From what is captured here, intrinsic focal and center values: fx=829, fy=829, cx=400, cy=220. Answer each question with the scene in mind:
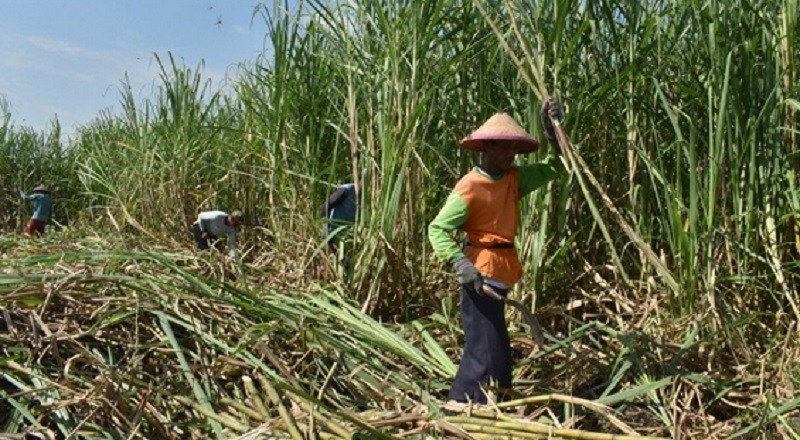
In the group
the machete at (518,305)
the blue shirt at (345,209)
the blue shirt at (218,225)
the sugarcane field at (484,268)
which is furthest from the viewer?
the blue shirt at (218,225)

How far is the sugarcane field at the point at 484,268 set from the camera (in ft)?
8.34

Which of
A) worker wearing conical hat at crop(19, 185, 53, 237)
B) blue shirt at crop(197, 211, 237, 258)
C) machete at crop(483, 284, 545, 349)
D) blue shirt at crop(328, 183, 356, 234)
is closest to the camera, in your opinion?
machete at crop(483, 284, 545, 349)

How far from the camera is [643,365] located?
2.92 metres

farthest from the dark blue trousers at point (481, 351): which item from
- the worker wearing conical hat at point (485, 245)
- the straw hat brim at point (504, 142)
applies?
the straw hat brim at point (504, 142)

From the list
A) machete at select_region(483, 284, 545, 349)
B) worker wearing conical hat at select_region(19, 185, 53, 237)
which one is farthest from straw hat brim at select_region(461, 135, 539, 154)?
worker wearing conical hat at select_region(19, 185, 53, 237)

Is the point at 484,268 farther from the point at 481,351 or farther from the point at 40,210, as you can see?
the point at 40,210

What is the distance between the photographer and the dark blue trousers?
2770 mm

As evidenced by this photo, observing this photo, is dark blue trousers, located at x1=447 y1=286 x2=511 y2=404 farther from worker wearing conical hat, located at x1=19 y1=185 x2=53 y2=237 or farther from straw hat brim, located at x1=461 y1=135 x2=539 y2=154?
worker wearing conical hat, located at x1=19 y1=185 x2=53 y2=237

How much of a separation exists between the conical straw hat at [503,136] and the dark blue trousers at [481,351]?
20.5 inches

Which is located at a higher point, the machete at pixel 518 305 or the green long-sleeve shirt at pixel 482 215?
the green long-sleeve shirt at pixel 482 215

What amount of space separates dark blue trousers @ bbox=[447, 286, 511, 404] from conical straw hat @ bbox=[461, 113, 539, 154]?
0.52 metres

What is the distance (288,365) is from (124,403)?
2.06 ft

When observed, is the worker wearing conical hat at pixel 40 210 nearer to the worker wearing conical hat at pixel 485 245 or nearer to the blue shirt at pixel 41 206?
the blue shirt at pixel 41 206

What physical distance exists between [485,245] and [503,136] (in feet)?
1.25
